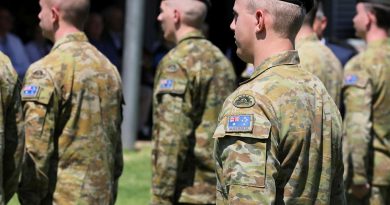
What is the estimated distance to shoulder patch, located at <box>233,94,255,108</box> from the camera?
12.6 ft

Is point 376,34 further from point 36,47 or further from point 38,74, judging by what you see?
point 36,47

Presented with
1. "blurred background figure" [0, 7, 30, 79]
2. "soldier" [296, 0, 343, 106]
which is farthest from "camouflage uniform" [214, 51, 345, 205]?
"blurred background figure" [0, 7, 30, 79]

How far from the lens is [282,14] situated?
4.03m

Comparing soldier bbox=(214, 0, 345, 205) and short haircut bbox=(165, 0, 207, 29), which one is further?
short haircut bbox=(165, 0, 207, 29)

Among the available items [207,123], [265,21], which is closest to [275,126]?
[265,21]

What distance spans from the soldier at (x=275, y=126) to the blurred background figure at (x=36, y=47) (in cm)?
1041

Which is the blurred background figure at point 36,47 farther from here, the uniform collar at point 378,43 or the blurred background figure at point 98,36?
the uniform collar at point 378,43

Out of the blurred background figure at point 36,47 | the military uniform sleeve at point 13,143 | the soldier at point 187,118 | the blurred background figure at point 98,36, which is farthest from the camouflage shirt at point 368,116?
the blurred background figure at point 36,47

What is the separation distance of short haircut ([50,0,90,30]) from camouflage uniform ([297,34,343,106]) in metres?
1.94

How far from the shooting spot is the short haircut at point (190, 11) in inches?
281

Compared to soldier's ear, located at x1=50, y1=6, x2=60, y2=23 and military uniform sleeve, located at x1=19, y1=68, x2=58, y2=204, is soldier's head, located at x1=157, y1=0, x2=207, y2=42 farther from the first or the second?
military uniform sleeve, located at x1=19, y1=68, x2=58, y2=204

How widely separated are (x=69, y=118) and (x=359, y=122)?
2.33m

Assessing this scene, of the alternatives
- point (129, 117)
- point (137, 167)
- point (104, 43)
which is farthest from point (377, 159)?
point (104, 43)

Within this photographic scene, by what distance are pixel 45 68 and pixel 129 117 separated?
7936 millimetres
